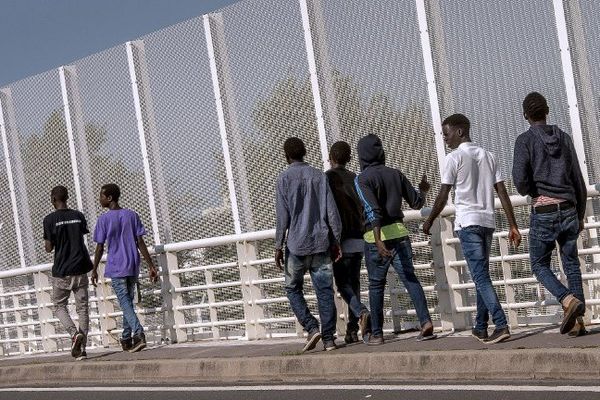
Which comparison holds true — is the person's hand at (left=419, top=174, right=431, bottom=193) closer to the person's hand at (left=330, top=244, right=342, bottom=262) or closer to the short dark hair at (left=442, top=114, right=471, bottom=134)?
the person's hand at (left=330, top=244, right=342, bottom=262)

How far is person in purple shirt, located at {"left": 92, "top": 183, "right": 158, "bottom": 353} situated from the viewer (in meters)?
14.5

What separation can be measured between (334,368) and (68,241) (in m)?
5.04

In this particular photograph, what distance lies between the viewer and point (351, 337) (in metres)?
12.3

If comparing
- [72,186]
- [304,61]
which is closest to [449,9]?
[304,61]

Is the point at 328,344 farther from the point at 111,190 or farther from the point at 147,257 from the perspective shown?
the point at 111,190

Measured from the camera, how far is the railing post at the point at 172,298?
15.4 m

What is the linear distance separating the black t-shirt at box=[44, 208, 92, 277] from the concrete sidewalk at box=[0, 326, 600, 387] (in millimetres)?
979

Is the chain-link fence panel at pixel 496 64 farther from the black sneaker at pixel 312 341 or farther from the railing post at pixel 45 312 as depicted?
the railing post at pixel 45 312

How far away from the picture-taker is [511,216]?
1044 cm

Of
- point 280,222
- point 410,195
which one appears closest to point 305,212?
point 280,222

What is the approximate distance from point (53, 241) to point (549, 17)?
20.7ft

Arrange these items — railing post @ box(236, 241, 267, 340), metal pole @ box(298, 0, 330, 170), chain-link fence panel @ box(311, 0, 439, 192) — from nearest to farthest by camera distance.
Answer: chain-link fence panel @ box(311, 0, 439, 192), metal pole @ box(298, 0, 330, 170), railing post @ box(236, 241, 267, 340)

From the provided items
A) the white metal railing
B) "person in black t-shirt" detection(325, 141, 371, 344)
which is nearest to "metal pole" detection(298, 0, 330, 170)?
"person in black t-shirt" detection(325, 141, 371, 344)

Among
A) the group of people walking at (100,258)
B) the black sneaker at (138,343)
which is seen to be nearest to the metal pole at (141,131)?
the group of people walking at (100,258)
